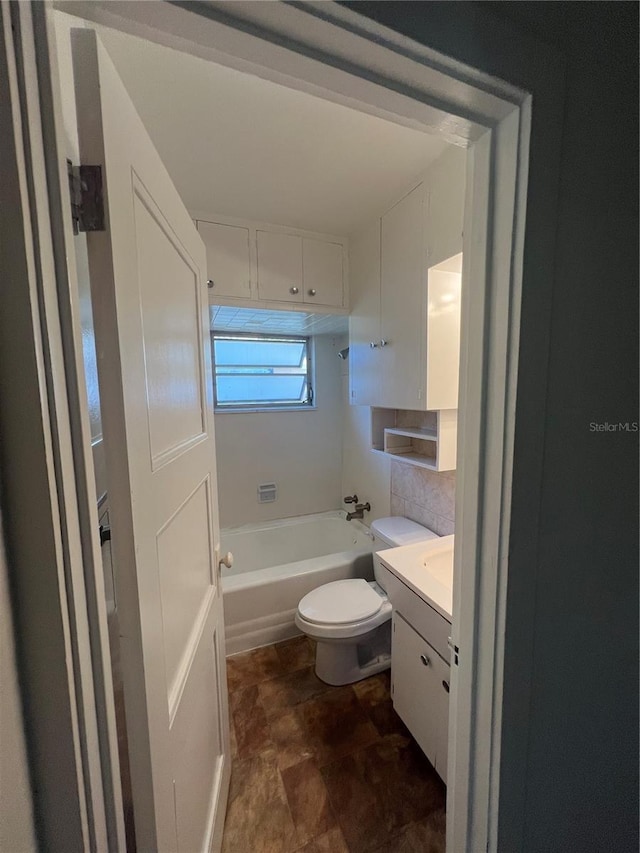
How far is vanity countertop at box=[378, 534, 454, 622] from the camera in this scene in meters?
1.20

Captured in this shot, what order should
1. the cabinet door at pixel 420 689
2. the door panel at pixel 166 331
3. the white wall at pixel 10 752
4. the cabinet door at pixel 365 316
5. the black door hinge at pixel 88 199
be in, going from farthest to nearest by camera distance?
the cabinet door at pixel 365 316 → the cabinet door at pixel 420 689 → the door panel at pixel 166 331 → the black door hinge at pixel 88 199 → the white wall at pixel 10 752

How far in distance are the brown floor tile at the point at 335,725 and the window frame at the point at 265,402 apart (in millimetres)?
1906

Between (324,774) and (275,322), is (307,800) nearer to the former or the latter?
(324,774)

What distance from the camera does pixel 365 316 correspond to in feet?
6.48

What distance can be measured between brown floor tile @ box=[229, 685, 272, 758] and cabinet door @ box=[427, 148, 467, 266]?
221 centimetres

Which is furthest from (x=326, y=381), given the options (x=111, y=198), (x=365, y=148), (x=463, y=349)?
(x=111, y=198)

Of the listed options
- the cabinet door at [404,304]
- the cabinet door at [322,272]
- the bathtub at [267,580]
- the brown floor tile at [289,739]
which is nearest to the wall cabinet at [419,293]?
the cabinet door at [404,304]

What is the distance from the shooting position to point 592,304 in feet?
2.19

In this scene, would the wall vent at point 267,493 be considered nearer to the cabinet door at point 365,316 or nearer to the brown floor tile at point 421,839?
the cabinet door at point 365,316

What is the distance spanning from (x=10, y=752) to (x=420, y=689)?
1367 mm

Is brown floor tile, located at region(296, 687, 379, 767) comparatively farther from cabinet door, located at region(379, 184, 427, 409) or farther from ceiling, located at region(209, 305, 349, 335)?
ceiling, located at region(209, 305, 349, 335)

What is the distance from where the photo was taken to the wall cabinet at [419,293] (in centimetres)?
138

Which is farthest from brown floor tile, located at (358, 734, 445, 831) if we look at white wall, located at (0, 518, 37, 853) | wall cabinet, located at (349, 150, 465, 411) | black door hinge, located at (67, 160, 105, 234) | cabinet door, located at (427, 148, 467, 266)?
cabinet door, located at (427, 148, 467, 266)

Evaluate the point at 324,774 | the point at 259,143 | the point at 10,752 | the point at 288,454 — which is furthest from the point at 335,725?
the point at 259,143
